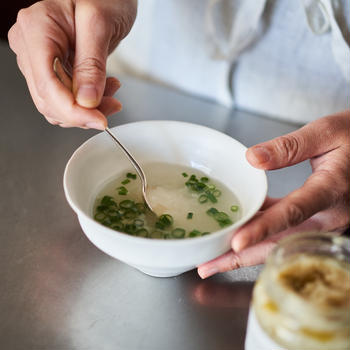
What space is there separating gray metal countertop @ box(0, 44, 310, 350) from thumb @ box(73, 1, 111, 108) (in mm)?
408

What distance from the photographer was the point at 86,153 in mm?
1206

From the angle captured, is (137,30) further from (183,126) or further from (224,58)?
(183,126)

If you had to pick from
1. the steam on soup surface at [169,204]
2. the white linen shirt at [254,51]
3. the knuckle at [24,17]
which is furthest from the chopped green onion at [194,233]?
the white linen shirt at [254,51]

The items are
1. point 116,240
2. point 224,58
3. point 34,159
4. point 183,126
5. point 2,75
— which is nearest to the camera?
point 116,240

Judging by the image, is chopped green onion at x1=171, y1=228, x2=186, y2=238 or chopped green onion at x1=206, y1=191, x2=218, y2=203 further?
chopped green onion at x1=206, y1=191, x2=218, y2=203

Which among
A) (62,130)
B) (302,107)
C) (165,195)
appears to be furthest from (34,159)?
(302,107)

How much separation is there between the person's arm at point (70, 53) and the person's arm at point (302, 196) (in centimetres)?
44

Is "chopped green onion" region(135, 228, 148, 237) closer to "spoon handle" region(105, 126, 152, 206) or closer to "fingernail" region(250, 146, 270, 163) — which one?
"spoon handle" region(105, 126, 152, 206)

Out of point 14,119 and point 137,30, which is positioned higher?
point 137,30

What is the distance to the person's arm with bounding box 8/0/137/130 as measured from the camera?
119cm

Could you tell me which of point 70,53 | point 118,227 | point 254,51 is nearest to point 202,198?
point 118,227

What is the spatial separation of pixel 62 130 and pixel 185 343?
1.03 metres

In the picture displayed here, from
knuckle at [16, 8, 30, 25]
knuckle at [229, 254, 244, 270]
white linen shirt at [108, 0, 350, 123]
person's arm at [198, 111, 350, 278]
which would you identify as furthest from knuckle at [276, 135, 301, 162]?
knuckle at [16, 8, 30, 25]

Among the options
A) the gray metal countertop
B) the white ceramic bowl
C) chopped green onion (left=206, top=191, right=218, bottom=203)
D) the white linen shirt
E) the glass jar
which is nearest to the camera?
the glass jar
